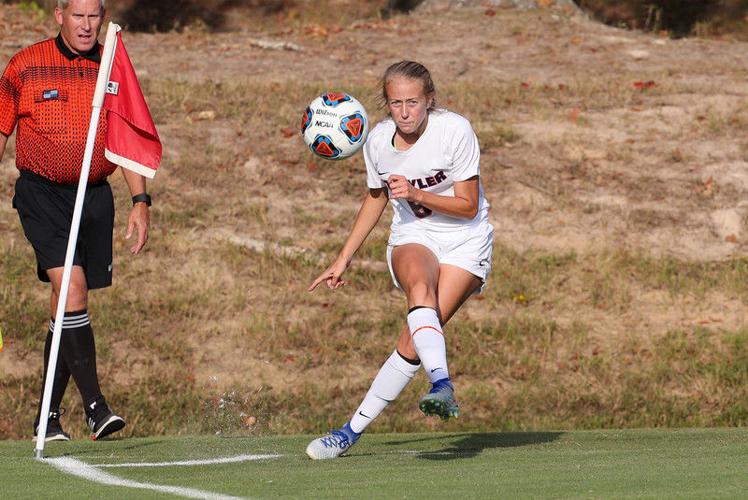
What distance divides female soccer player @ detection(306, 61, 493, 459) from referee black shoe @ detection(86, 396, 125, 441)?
4.47 ft

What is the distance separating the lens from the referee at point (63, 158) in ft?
26.7

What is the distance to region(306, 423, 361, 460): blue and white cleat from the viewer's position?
7375 millimetres

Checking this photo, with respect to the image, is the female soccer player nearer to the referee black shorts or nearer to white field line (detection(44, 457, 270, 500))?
white field line (detection(44, 457, 270, 500))

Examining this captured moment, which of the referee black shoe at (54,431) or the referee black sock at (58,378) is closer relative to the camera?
the referee black shoe at (54,431)

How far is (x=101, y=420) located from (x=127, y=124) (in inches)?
68.6

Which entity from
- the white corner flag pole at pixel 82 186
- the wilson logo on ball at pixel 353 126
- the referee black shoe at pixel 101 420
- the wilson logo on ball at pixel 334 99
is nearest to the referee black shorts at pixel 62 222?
the white corner flag pole at pixel 82 186

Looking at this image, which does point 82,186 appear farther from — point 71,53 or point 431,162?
point 431,162

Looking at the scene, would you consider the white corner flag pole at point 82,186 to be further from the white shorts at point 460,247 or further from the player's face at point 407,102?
the white shorts at point 460,247

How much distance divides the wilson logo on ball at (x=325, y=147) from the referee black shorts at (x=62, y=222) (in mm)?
1412

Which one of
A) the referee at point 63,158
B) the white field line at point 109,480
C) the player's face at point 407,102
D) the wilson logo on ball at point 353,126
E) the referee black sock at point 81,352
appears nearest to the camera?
the white field line at point 109,480

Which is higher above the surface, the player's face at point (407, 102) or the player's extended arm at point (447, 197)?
the player's face at point (407, 102)

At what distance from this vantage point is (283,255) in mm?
14086

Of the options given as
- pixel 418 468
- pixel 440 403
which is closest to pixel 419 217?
pixel 440 403

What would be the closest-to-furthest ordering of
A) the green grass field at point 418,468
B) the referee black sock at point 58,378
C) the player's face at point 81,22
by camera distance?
the green grass field at point 418,468, the player's face at point 81,22, the referee black sock at point 58,378
